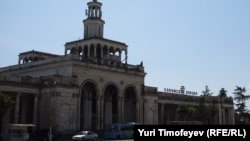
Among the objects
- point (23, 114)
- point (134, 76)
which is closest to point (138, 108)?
point (134, 76)

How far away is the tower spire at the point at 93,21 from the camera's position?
55.5 m

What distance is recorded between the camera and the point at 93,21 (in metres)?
55.4

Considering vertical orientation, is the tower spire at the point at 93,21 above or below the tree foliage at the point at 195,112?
above

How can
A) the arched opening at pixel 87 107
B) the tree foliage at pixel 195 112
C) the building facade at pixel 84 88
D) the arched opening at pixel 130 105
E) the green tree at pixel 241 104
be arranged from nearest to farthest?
the building facade at pixel 84 88, the arched opening at pixel 87 107, the arched opening at pixel 130 105, the tree foliage at pixel 195 112, the green tree at pixel 241 104

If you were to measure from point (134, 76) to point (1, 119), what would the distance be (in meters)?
22.2

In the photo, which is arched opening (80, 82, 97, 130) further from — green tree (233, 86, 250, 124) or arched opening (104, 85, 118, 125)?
green tree (233, 86, 250, 124)

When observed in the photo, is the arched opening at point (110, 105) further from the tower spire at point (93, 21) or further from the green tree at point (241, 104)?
the green tree at point (241, 104)

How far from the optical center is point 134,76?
2283 inches

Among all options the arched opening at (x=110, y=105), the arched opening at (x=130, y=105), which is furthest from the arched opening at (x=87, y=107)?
the arched opening at (x=130, y=105)

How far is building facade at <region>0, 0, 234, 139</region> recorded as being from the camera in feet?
150

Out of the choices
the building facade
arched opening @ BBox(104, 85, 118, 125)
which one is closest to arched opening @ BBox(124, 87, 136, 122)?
the building facade

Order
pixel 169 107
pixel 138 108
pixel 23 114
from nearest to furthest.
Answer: pixel 23 114 → pixel 138 108 → pixel 169 107

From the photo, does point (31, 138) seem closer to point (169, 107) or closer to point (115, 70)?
point (115, 70)

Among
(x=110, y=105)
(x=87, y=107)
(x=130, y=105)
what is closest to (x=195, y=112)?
(x=130, y=105)
